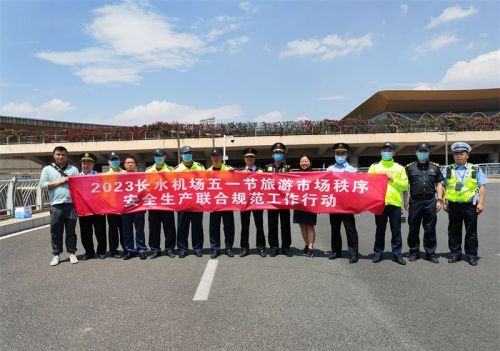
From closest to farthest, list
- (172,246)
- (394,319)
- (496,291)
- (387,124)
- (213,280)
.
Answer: (394,319), (496,291), (213,280), (172,246), (387,124)

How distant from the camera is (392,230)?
18.6 feet

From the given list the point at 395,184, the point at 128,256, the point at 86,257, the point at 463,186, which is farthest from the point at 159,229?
the point at 463,186

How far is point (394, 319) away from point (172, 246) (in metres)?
3.77

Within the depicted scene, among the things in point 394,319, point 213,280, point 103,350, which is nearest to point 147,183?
point 213,280

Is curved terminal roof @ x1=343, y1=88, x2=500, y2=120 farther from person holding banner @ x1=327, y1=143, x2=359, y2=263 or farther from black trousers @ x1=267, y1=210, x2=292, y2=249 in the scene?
black trousers @ x1=267, y1=210, x2=292, y2=249

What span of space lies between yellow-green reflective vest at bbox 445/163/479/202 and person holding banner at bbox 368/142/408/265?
0.63 metres

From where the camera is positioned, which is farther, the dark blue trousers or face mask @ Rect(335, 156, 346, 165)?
face mask @ Rect(335, 156, 346, 165)

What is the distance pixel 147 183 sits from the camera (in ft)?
20.7

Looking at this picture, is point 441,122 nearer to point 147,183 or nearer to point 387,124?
point 387,124

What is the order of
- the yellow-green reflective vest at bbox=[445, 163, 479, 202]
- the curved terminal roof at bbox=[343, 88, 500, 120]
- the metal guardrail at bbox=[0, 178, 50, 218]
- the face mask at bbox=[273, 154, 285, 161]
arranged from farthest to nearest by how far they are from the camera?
the curved terminal roof at bbox=[343, 88, 500, 120], the metal guardrail at bbox=[0, 178, 50, 218], the face mask at bbox=[273, 154, 285, 161], the yellow-green reflective vest at bbox=[445, 163, 479, 202]

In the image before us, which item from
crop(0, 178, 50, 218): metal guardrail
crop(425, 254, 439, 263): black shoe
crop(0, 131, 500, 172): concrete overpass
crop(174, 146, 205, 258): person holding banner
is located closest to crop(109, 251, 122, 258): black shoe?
crop(174, 146, 205, 258): person holding banner

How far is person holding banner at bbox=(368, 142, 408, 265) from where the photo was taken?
18.4 feet

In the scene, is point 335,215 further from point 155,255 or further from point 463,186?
point 155,255

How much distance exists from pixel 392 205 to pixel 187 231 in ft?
11.0
